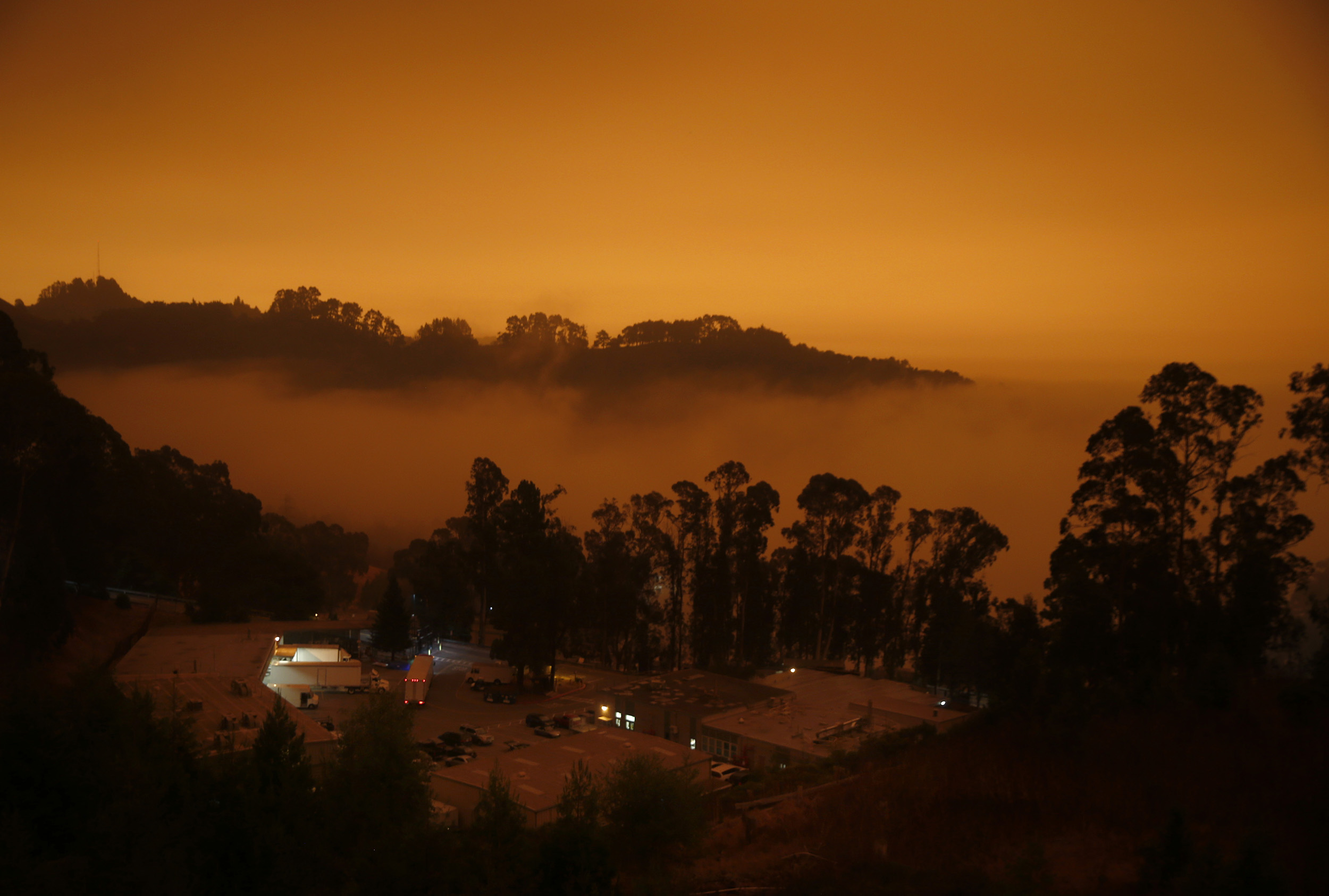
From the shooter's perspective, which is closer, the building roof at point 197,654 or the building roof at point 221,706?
the building roof at point 221,706

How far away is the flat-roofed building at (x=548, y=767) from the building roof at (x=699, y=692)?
14.5 ft

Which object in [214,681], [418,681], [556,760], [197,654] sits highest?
[556,760]

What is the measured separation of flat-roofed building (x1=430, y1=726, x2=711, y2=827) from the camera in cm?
1472

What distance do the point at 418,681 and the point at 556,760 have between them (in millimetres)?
12600

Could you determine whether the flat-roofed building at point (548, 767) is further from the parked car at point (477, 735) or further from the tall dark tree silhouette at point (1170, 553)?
the tall dark tree silhouette at point (1170, 553)

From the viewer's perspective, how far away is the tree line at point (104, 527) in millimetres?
20844

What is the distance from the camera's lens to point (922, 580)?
35.7 m

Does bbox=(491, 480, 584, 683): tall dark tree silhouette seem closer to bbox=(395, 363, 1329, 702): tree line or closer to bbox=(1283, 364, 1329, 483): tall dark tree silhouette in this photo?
bbox=(395, 363, 1329, 702): tree line

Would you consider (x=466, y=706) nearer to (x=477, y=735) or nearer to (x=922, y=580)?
(x=477, y=735)

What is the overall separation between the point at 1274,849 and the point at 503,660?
29.1 meters

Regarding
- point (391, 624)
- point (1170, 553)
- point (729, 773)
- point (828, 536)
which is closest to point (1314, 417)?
point (1170, 553)

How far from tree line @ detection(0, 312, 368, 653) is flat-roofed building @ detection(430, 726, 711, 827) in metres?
13.0

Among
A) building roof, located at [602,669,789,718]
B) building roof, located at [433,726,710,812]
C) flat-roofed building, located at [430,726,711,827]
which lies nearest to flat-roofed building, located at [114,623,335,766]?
flat-roofed building, located at [430,726,711,827]

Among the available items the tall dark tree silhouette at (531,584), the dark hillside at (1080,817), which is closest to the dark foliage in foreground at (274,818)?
the dark hillside at (1080,817)
